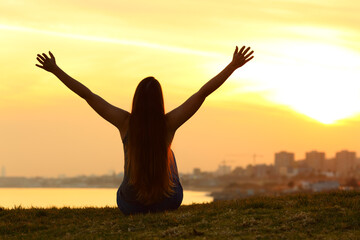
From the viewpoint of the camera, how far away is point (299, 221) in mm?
10781

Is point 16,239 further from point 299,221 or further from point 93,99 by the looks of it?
point 299,221

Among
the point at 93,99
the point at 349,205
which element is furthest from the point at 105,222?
the point at 349,205

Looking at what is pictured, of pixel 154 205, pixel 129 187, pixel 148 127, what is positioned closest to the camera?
pixel 148 127

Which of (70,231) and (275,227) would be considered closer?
(275,227)

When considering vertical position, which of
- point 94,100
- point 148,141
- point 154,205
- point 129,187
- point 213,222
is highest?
point 94,100

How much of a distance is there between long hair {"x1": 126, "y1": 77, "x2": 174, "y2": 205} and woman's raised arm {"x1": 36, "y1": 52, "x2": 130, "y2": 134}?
42 centimetres

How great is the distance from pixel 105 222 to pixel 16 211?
360 cm

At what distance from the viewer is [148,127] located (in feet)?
36.2

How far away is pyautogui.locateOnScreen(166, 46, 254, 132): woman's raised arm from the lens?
11.2m

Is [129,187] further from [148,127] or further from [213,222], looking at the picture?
[213,222]

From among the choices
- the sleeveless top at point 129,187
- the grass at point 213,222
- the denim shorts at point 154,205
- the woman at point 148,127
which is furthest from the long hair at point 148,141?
the grass at point 213,222

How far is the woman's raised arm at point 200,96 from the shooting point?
11164 millimetres

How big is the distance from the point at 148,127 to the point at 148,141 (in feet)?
0.85

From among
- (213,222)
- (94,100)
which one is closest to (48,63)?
(94,100)
